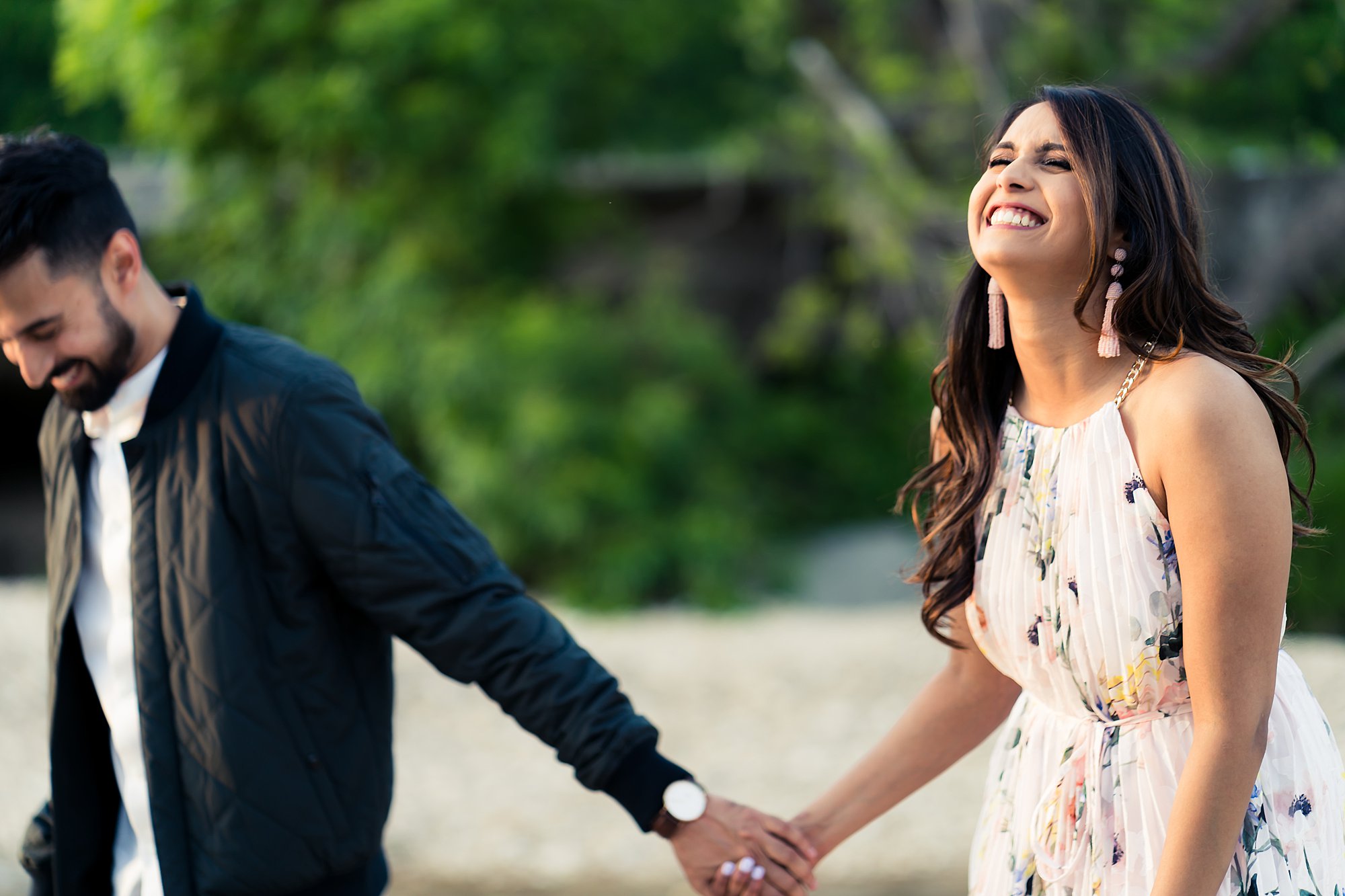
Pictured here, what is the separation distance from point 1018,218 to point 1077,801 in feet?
2.52

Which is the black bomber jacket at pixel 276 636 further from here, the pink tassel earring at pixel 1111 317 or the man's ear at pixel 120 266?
the pink tassel earring at pixel 1111 317

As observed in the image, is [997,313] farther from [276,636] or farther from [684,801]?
[276,636]

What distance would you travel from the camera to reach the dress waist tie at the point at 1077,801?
65.9 inches

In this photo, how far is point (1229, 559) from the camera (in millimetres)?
1492

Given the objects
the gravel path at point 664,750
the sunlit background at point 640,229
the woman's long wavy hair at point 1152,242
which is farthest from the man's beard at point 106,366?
the sunlit background at point 640,229

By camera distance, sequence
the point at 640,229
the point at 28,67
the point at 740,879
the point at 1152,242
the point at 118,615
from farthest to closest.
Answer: the point at 640,229
the point at 28,67
the point at 740,879
the point at 118,615
the point at 1152,242

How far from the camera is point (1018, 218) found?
1.66 meters

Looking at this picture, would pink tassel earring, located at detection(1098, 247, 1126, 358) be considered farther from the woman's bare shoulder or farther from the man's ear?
the man's ear

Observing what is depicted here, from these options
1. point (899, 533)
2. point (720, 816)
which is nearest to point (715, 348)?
point (899, 533)

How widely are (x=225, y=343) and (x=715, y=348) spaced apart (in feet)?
26.5

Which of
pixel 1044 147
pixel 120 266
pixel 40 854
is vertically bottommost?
pixel 40 854

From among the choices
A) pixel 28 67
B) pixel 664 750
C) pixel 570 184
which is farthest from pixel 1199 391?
pixel 570 184

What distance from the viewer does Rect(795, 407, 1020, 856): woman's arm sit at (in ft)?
6.53

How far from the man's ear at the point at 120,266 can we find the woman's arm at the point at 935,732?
134 centimetres
